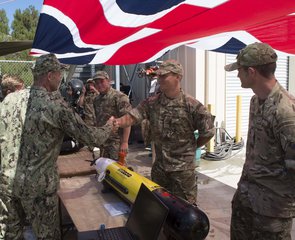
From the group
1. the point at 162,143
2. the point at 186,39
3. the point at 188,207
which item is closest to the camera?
the point at 188,207

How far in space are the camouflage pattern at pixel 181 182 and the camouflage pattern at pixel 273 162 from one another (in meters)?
1.02

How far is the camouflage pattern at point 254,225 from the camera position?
208cm

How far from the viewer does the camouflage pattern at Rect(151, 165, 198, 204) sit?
10.4 ft

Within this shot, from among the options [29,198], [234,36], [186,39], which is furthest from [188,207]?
[234,36]

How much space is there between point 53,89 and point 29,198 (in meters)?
0.87

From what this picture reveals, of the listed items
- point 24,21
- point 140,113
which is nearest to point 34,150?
point 140,113

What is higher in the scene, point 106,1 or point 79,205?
point 106,1

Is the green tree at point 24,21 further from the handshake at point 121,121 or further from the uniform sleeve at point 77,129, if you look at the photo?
the uniform sleeve at point 77,129

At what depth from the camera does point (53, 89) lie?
2.60m

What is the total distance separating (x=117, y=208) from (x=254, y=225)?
1.11m

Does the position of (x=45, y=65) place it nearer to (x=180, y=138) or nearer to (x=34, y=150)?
(x=34, y=150)

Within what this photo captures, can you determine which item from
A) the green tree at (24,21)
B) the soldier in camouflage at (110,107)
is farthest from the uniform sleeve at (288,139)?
the green tree at (24,21)

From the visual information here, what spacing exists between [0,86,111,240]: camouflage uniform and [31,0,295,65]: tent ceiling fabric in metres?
0.75

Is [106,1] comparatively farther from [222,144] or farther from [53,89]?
[222,144]
